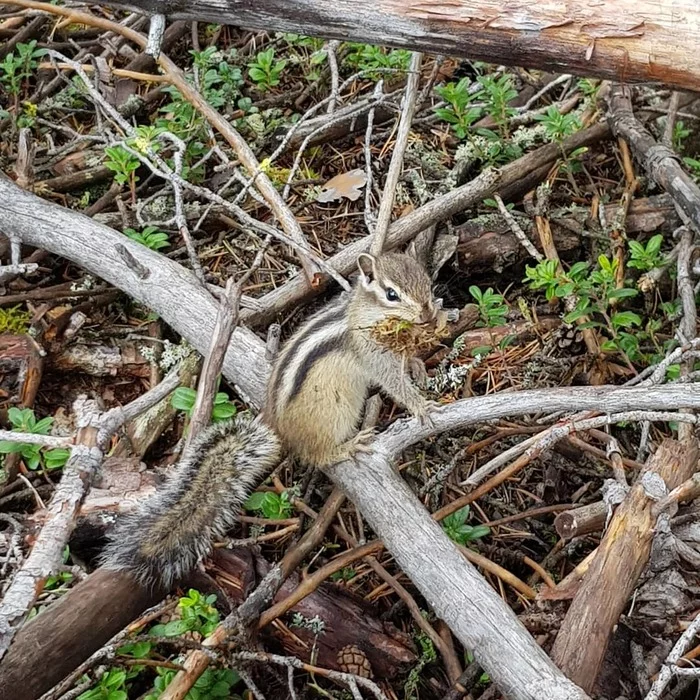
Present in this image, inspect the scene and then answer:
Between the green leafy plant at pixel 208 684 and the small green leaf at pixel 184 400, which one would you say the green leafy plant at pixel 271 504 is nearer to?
the small green leaf at pixel 184 400

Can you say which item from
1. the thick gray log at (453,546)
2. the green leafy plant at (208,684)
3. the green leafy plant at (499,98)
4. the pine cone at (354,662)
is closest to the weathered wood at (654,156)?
the green leafy plant at (499,98)

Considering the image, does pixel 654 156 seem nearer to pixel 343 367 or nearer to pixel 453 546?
pixel 343 367

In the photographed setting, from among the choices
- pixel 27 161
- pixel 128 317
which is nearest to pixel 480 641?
pixel 128 317

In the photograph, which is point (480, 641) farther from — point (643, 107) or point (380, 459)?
point (643, 107)

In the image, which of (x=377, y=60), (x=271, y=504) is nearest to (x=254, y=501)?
(x=271, y=504)

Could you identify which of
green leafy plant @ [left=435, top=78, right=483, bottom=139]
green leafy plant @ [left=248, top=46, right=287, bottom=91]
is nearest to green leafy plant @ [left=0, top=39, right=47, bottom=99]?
green leafy plant @ [left=248, top=46, right=287, bottom=91]

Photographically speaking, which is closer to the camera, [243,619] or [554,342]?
[243,619]

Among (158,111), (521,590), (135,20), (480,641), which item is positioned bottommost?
(521,590)
